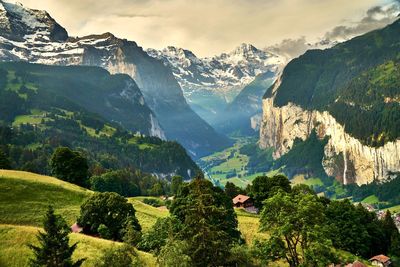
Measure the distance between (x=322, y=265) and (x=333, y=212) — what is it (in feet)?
213

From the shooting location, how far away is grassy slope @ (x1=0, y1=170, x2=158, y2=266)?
188 feet

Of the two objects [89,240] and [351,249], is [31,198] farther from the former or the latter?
[351,249]

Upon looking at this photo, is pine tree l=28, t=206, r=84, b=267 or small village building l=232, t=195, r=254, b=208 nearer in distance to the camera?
pine tree l=28, t=206, r=84, b=267

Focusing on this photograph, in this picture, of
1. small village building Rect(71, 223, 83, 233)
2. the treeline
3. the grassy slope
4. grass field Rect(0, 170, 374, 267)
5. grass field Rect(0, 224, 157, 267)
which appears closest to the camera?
the treeline

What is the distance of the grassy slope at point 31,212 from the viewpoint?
5722 centimetres

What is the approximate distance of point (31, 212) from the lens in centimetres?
7394

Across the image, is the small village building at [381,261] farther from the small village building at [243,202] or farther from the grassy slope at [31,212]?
the grassy slope at [31,212]

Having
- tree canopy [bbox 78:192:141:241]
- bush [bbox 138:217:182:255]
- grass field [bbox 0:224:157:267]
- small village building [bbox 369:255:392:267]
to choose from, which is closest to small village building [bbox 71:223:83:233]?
tree canopy [bbox 78:192:141:241]

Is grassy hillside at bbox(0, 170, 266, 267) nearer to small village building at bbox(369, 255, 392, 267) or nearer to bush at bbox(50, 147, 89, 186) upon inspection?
bush at bbox(50, 147, 89, 186)

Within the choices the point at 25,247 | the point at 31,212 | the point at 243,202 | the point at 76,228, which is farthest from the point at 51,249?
the point at 243,202

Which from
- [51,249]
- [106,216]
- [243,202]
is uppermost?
[243,202]

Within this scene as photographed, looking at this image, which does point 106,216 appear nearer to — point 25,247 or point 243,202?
point 25,247

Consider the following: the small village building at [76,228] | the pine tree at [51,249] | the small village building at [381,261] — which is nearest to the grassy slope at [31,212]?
the small village building at [76,228]

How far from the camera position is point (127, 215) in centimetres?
7638
